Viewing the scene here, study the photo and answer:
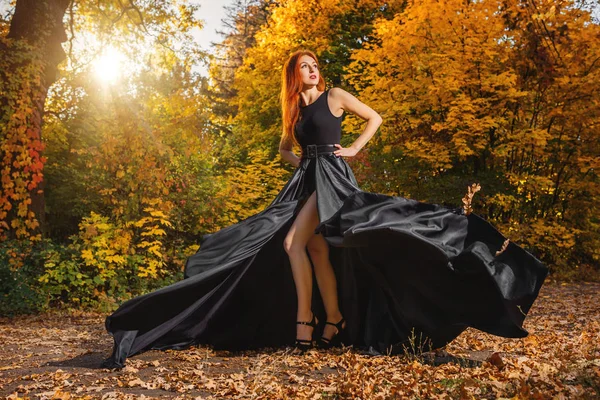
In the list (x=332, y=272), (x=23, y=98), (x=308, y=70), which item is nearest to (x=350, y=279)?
(x=332, y=272)

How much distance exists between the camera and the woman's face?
4.88 meters

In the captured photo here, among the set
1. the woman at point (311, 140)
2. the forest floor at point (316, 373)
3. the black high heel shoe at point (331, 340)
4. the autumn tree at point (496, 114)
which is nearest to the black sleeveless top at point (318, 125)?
the woman at point (311, 140)

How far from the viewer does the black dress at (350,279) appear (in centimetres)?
400

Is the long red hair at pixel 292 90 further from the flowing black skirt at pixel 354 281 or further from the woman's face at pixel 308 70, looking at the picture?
the flowing black skirt at pixel 354 281

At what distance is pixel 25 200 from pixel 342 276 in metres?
6.22

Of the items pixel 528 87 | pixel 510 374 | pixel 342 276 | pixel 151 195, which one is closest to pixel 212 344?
pixel 342 276

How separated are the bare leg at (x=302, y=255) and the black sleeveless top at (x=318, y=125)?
0.44m

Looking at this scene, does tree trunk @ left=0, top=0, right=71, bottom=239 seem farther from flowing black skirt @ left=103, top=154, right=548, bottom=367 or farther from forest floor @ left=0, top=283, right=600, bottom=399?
flowing black skirt @ left=103, top=154, right=548, bottom=367

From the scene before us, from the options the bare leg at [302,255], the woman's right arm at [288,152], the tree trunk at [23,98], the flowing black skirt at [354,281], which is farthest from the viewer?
the tree trunk at [23,98]

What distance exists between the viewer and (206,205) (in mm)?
11148

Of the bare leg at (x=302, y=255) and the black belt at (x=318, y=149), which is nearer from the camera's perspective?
the bare leg at (x=302, y=255)

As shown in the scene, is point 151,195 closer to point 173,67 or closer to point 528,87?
point 173,67

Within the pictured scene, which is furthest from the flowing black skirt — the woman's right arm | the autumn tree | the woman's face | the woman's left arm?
the autumn tree

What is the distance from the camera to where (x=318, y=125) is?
15.6ft
